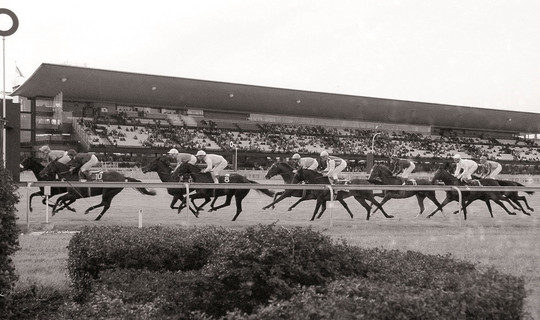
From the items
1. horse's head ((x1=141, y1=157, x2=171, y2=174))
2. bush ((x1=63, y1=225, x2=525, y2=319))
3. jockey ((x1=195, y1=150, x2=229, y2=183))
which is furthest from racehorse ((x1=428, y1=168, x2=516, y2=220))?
bush ((x1=63, y1=225, x2=525, y2=319))

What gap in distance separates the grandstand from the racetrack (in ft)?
72.5

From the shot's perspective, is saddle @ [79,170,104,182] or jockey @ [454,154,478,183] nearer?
saddle @ [79,170,104,182]

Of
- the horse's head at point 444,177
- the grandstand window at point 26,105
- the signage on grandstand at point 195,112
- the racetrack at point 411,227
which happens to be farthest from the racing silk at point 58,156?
the signage on grandstand at point 195,112

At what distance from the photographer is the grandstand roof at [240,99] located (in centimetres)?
3750

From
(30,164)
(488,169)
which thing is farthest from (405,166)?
(30,164)

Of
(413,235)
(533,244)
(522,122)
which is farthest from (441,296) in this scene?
(522,122)

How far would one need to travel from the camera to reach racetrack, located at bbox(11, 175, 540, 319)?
7.09 metres

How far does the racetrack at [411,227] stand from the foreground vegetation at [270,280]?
107 cm

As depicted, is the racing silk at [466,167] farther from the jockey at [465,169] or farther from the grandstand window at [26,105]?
the grandstand window at [26,105]

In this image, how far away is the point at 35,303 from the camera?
4285 mm

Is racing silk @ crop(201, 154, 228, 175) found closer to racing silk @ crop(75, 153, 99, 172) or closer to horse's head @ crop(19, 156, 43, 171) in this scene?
racing silk @ crop(75, 153, 99, 172)

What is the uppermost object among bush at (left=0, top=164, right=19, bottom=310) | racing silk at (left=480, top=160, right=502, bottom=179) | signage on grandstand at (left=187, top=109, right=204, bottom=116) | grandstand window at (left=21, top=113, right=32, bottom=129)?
bush at (left=0, top=164, right=19, bottom=310)

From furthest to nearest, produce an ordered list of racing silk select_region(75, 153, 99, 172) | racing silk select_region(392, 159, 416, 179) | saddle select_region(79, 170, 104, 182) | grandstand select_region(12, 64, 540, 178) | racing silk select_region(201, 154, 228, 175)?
grandstand select_region(12, 64, 540, 178) < racing silk select_region(392, 159, 416, 179) < racing silk select_region(201, 154, 228, 175) < saddle select_region(79, 170, 104, 182) < racing silk select_region(75, 153, 99, 172)

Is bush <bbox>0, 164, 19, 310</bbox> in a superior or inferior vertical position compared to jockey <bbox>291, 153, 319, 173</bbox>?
superior
